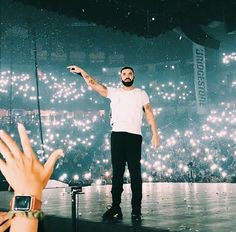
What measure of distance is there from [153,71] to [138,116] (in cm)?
2703

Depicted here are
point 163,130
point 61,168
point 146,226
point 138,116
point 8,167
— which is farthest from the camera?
point 163,130

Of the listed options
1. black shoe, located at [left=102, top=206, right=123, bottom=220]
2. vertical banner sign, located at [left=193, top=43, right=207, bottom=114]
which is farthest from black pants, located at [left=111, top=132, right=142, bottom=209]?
vertical banner sign, located at [left=193, top=43, right=207, bottom=114]

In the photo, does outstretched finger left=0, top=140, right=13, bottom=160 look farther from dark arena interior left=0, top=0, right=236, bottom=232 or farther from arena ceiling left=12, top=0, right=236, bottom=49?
dark arena interior left=0, top=0, right=236, bottom=232

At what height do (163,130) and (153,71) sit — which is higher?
(153,71)

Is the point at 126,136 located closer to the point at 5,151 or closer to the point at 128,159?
the point at 128,159

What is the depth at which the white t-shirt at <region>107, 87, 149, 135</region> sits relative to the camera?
3.84m

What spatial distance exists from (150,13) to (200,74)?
591 inches

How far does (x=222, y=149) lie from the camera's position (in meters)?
16.7

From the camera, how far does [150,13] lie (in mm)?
7367

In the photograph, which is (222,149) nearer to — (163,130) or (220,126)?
(220,126)

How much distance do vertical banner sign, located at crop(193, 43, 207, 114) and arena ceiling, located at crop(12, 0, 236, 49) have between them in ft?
46.0

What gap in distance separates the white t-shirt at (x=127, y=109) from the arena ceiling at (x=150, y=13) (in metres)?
3.48

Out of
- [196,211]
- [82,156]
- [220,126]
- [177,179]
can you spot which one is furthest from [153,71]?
[196,211]

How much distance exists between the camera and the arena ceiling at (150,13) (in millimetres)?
6906
